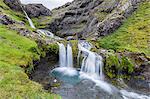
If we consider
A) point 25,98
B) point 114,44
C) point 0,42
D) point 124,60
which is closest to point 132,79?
point 124,60

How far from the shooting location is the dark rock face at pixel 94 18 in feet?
305

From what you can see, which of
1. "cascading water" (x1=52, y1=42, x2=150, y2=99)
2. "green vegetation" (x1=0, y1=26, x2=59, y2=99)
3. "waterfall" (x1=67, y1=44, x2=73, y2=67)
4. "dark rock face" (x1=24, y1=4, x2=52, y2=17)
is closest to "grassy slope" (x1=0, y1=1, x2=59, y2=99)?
"green vegetation" (x1=0, y1=26, x2=59, y2=99)

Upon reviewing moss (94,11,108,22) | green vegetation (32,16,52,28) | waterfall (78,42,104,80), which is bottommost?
waterfall (78,42,104,80)

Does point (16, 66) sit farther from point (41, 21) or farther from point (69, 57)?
point (41, 21)

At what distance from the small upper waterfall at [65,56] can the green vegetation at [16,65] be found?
4.89 meters

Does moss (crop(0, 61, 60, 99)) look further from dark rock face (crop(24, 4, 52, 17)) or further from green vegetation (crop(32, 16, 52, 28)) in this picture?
dark rock face (crop(24, 4, 52, 17))

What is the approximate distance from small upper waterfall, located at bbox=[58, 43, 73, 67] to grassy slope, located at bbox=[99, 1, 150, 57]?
33.9 ft

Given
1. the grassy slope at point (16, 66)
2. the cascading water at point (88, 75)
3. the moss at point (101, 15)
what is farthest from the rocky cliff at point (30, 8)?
the cascading water at point (88, 75)

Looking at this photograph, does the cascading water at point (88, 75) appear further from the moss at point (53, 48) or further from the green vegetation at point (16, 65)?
the green vegetation at point (16, 65)

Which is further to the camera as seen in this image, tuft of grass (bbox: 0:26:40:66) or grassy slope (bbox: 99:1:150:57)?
grassy slope (bbox: 99:1:150:57)

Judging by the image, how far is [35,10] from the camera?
15500cm

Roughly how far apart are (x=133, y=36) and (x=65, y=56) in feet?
84.0

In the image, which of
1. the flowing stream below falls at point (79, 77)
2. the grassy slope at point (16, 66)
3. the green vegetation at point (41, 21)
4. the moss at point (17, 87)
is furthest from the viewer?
the green vegetation at point (41, 21)

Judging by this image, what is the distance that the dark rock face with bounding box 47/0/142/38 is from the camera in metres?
93.1
